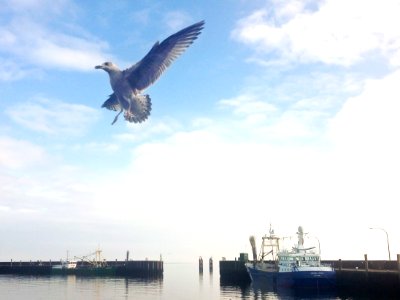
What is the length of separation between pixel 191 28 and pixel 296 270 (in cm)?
5484

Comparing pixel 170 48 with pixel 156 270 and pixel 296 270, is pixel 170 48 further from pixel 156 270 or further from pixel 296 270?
pixel 156 270

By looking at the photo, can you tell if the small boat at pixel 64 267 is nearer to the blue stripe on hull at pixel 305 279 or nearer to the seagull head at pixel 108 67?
the blue stripe on hull at pixel 305 279

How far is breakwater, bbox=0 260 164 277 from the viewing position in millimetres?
106750

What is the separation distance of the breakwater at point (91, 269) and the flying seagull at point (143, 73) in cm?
10017

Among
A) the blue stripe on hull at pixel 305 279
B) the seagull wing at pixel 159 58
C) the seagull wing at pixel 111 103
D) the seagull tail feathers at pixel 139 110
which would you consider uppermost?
the seagull wing at pixel 159 58

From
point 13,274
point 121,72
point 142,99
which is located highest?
point 121,72

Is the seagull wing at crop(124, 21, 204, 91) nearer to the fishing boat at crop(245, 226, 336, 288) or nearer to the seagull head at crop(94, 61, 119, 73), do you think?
the seagull head at crop(94, 61, 119, 73)

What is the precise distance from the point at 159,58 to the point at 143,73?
23.7 inches

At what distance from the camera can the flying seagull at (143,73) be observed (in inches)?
372

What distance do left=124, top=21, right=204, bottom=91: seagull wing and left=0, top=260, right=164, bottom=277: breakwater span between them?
A: 10016 cm

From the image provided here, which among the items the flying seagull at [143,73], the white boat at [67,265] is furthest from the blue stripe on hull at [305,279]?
the white boat at [67,265]

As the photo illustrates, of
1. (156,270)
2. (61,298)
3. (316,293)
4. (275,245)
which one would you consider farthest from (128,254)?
(316,293)

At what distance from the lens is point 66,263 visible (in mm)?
120375

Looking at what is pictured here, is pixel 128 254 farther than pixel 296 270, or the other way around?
pixel 128 254
